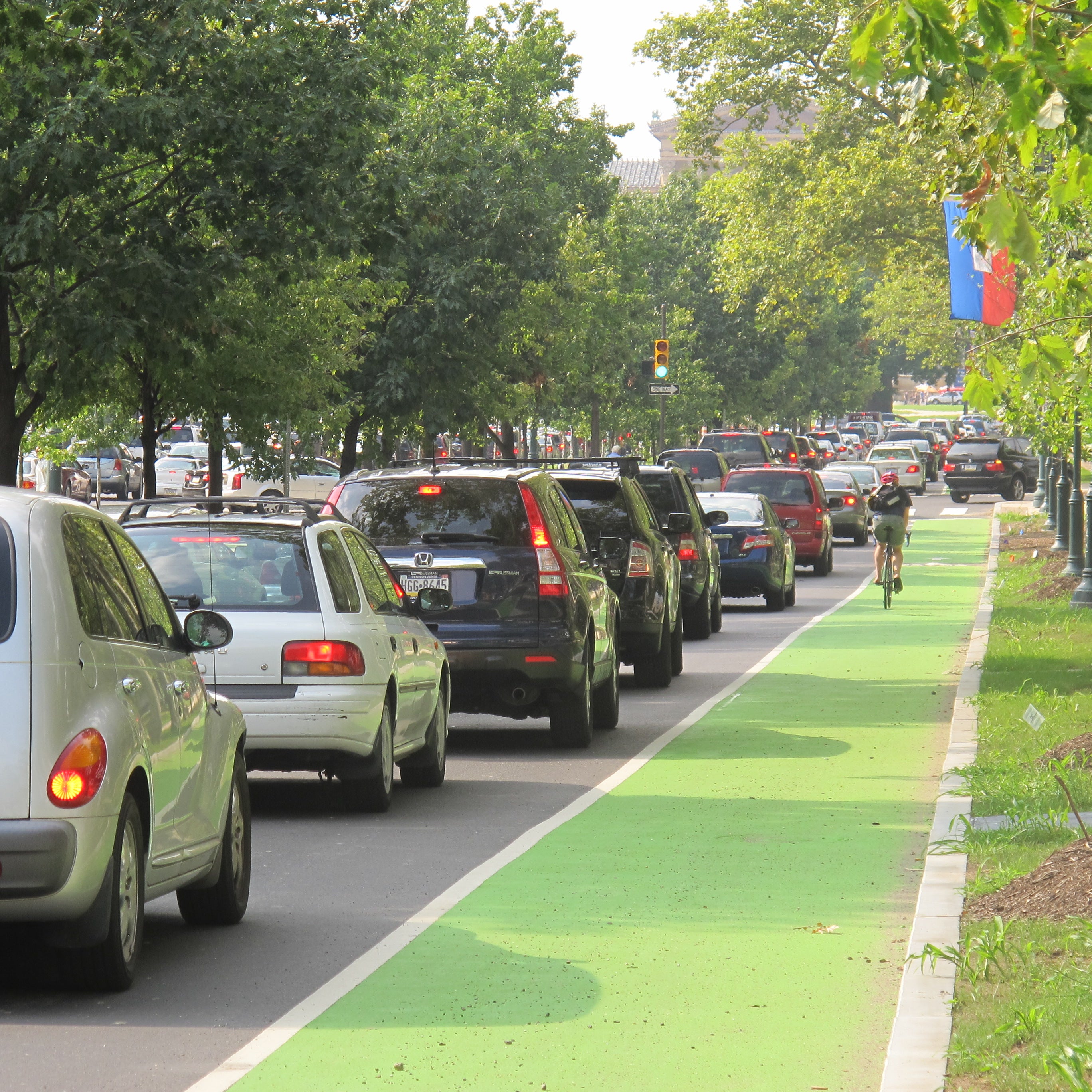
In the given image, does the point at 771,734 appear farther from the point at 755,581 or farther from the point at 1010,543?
the point at 1010,543

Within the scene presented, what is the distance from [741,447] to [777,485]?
2161 cm

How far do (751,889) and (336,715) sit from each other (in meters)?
2.65

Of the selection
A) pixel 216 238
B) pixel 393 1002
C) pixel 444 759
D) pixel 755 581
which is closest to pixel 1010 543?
pixel 755 581

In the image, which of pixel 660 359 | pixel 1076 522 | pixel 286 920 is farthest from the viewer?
pixel 660 359

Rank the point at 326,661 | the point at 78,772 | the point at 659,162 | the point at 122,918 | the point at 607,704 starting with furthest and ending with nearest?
the point at 659,162 < the point at 607,704 < the point at 326,661 < the point at 122,918 < the point at 78,772

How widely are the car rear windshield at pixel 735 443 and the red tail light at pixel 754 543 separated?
28.6 m

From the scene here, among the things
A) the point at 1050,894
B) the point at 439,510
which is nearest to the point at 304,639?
the point at 439,510

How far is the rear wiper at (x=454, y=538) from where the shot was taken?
13227 millimetres

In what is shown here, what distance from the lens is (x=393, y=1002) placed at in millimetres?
6746

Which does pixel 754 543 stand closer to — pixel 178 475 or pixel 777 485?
pixel 777 485

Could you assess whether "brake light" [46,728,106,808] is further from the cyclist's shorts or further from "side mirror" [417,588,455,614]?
the cyclist's shorts

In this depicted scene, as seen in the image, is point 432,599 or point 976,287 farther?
point 976,287

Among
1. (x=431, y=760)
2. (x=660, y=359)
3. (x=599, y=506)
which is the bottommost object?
(x=431, y=760)

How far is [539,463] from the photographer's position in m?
17.4
